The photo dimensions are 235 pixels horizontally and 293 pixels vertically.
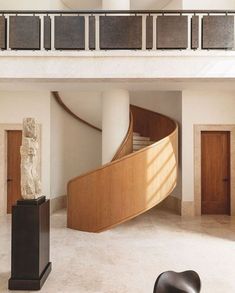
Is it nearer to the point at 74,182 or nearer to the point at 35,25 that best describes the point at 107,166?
the point at 74,182

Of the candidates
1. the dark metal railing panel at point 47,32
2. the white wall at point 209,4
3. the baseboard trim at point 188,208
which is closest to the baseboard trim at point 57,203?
the baseboard trim at point 188,208

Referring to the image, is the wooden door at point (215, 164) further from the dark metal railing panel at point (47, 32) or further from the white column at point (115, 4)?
the dark metal railing panel at point (47, 32)

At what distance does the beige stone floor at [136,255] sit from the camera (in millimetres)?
4074

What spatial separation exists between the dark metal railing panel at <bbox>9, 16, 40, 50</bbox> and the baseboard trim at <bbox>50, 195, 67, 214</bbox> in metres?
4.19

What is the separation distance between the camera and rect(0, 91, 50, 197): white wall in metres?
8.20

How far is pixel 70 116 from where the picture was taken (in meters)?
9.30

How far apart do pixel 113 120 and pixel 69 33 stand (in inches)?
92.7

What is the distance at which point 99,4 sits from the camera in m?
9.09

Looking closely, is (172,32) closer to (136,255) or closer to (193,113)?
(193,113)

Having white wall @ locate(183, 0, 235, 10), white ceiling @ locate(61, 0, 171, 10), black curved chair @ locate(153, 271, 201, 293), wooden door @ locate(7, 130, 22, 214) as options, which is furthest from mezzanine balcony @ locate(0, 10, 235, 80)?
black curved chair @ locate(153, 271, 201, 293)

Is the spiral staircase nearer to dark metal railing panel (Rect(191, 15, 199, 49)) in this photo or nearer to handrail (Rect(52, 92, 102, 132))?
dark metal railing panel (Rect(191, 15, 199, 49))

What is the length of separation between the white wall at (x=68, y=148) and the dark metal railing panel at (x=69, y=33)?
9.17ft

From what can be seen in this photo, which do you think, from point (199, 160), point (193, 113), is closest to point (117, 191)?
point (199, 160)

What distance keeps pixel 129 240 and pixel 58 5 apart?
6.29 meters
